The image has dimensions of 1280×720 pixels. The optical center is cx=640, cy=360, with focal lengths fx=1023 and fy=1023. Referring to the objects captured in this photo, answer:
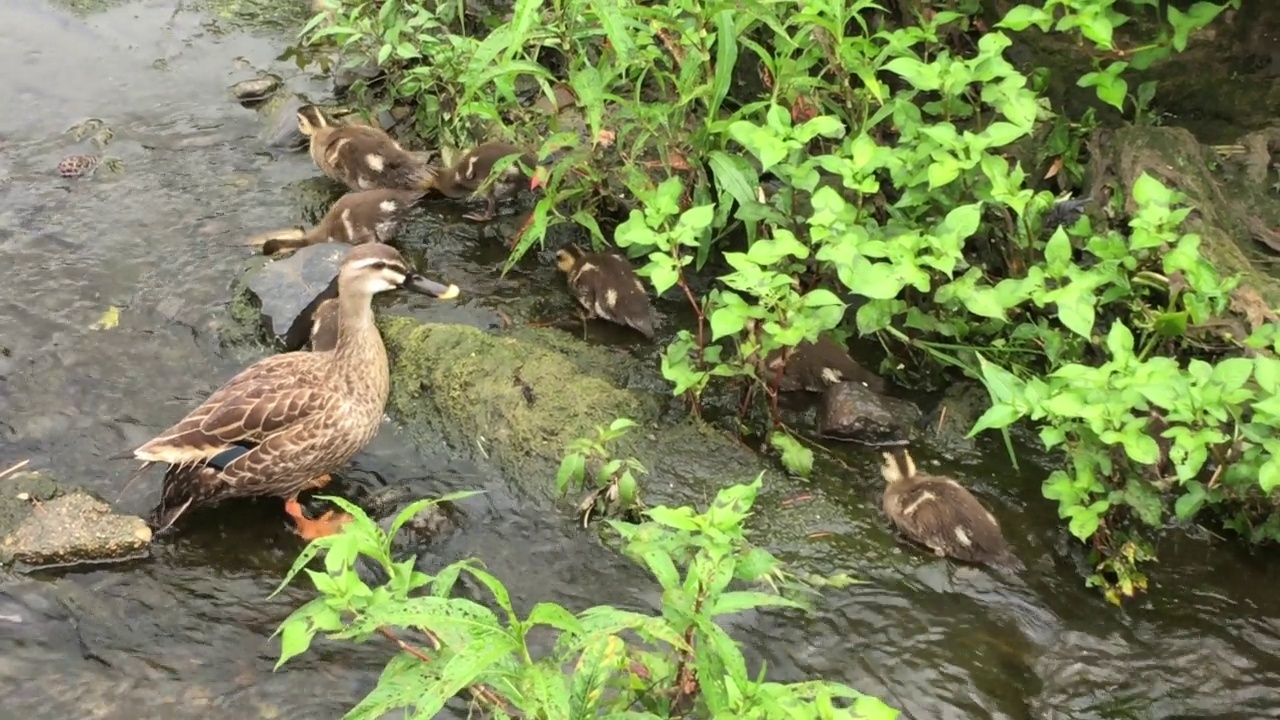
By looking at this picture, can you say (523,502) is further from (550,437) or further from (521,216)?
(521,216)

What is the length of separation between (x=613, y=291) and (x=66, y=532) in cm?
209

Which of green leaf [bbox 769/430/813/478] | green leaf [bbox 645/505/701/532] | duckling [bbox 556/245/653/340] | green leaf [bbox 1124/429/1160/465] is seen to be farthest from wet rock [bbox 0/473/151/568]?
green leaf [bbox 1124/429/1160/465]

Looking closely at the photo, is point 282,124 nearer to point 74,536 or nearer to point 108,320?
point 108,320

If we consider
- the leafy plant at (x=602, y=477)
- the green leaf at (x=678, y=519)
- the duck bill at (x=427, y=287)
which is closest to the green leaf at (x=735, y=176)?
the leafy plant at (x=602, y=477)

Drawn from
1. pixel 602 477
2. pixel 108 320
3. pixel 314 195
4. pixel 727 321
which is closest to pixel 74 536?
pixel 108 320

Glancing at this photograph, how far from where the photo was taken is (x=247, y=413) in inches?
134

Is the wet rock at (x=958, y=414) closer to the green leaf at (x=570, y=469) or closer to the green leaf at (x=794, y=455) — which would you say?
the green leaf at (x=794, y=455)

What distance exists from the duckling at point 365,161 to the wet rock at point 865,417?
97.9 inches

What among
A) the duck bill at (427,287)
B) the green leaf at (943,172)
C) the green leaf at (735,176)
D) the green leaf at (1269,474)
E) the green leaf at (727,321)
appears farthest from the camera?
the duck bill at (427,287)

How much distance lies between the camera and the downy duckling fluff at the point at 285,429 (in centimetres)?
333

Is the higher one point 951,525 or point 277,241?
point 951,525

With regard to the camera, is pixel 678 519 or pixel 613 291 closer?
pixel 678 519

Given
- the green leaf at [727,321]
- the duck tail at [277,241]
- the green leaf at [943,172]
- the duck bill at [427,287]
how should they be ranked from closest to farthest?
the green leaf at [727,321] < the green leaf at [943,172] < the duck bill at [427,287] < the duck tail at [277,241]

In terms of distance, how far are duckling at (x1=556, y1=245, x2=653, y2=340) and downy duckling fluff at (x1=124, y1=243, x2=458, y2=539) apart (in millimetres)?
897
